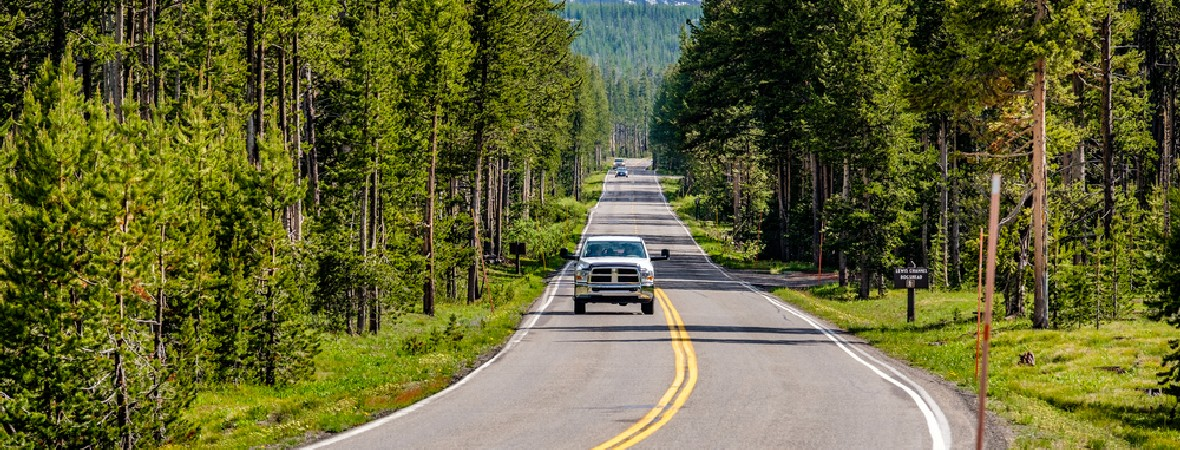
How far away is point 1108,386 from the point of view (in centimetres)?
1927

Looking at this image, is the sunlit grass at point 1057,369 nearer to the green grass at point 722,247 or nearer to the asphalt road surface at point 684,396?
the asphalt road surface at point 684,396

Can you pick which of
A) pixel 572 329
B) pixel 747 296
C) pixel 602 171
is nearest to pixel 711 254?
pixel 747 296

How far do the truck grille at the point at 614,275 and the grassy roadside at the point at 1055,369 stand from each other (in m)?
5.75

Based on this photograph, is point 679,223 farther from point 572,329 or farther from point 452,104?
point 572,329

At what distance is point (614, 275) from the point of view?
30469 millimetres

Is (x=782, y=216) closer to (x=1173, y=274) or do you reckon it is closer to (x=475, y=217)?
(x=475, y=217)

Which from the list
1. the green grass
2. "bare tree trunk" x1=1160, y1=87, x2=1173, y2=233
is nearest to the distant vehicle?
the green grass

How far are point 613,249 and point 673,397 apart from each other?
1532cm

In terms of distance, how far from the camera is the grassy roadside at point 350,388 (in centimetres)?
1462

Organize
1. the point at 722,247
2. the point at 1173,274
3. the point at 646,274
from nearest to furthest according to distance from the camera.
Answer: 1. the point at 1173,274
2. the point at 646,274
3. the point at 722,247

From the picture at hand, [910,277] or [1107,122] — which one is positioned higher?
[1107,122]

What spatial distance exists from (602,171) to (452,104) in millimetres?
152486

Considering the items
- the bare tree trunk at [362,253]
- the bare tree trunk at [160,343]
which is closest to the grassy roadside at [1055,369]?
the bare tree trunk at [160,343]

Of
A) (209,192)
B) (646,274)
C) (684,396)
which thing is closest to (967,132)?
(646,274)
